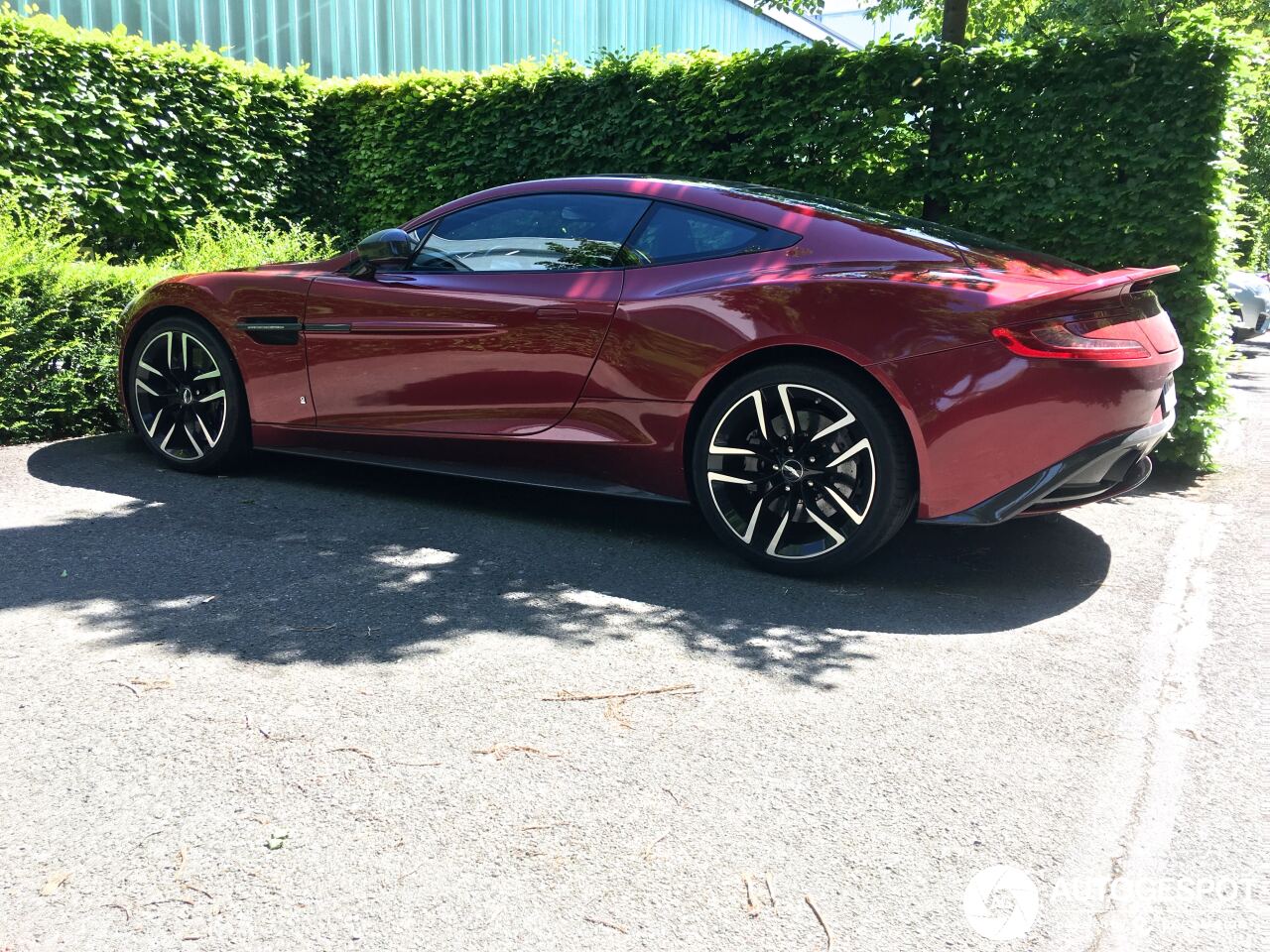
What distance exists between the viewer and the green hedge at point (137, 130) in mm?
9297

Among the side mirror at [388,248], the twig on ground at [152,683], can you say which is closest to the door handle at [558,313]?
the side mirror at [388,248]

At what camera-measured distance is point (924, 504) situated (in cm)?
406

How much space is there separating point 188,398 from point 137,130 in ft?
18.8

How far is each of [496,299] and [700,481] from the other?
121cm

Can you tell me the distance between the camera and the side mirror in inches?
198

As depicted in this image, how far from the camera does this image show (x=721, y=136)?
25.9 feet

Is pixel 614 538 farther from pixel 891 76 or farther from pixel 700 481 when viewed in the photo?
pixel 891 76

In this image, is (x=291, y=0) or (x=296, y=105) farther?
(x=291, y=0)

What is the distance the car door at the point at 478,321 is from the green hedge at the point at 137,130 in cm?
562

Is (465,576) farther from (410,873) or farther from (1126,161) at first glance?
(1126,161)

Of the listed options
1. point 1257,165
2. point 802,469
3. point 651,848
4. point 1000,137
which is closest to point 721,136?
point 1000,137

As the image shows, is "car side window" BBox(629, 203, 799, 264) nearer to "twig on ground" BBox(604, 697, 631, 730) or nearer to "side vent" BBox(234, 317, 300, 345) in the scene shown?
"side vent" BBox(234, 317, 300, 345)

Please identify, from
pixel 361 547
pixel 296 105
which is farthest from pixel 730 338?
pixel 296 105
